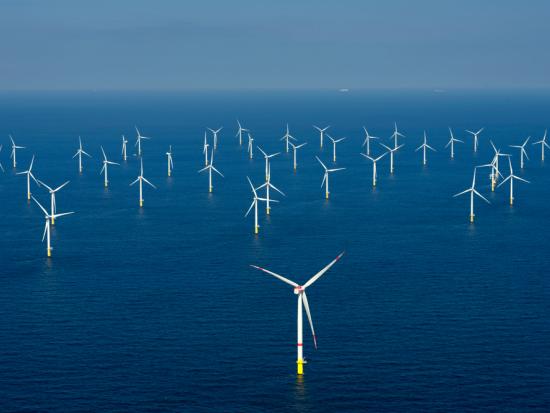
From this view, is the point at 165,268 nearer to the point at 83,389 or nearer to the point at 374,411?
the point at 83,389

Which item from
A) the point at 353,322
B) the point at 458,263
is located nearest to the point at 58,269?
the point at 353,322

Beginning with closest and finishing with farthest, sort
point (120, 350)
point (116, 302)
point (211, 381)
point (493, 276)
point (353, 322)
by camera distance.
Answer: point (211, 381) → point (120, 350) → point (353, 322) → point (116, 302) → point (493, 276)

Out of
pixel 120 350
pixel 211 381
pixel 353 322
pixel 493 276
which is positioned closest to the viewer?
pixel 211 381

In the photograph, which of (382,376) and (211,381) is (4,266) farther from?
(382,376)

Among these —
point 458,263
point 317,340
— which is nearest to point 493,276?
point 458,263

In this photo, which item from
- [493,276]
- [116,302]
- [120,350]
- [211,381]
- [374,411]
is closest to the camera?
[374,411]

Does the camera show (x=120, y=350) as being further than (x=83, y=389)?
Yes

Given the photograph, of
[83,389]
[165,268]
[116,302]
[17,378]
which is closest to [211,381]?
[83,389]

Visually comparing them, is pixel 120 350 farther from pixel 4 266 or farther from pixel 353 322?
pixel 4 266

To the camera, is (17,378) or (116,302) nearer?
(17,378)
